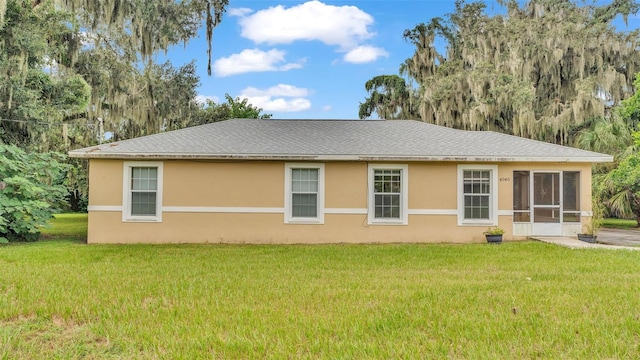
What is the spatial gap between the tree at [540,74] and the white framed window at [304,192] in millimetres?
11435

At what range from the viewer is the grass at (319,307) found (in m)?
3.92

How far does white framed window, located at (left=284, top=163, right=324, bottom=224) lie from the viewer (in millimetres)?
11922

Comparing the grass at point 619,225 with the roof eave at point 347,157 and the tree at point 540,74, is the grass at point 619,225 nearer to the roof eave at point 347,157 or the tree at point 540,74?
the tree at point 540,74

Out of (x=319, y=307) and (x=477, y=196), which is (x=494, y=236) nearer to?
(x=477, y=196)

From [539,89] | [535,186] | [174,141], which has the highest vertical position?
[539,89]

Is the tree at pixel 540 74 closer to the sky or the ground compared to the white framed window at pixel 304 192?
closer to the sky

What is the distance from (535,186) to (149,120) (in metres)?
15.8

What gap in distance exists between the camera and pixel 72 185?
2720 cm

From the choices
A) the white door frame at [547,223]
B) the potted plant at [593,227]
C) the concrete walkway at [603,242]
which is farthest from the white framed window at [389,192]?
the potted plant at [593,227]

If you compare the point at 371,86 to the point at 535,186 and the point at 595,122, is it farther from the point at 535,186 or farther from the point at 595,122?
the point at 535,186

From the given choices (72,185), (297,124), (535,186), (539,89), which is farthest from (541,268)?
(72,185)

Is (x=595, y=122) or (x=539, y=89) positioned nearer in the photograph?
(x=595, y=122)

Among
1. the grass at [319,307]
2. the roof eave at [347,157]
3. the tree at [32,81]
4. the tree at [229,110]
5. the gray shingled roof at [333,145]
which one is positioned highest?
the tree at [229,110]

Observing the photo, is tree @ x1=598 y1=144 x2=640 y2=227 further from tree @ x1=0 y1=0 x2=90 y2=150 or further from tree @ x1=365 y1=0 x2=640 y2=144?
tree @ x1=0 y1=0 x2=90 y2=150
